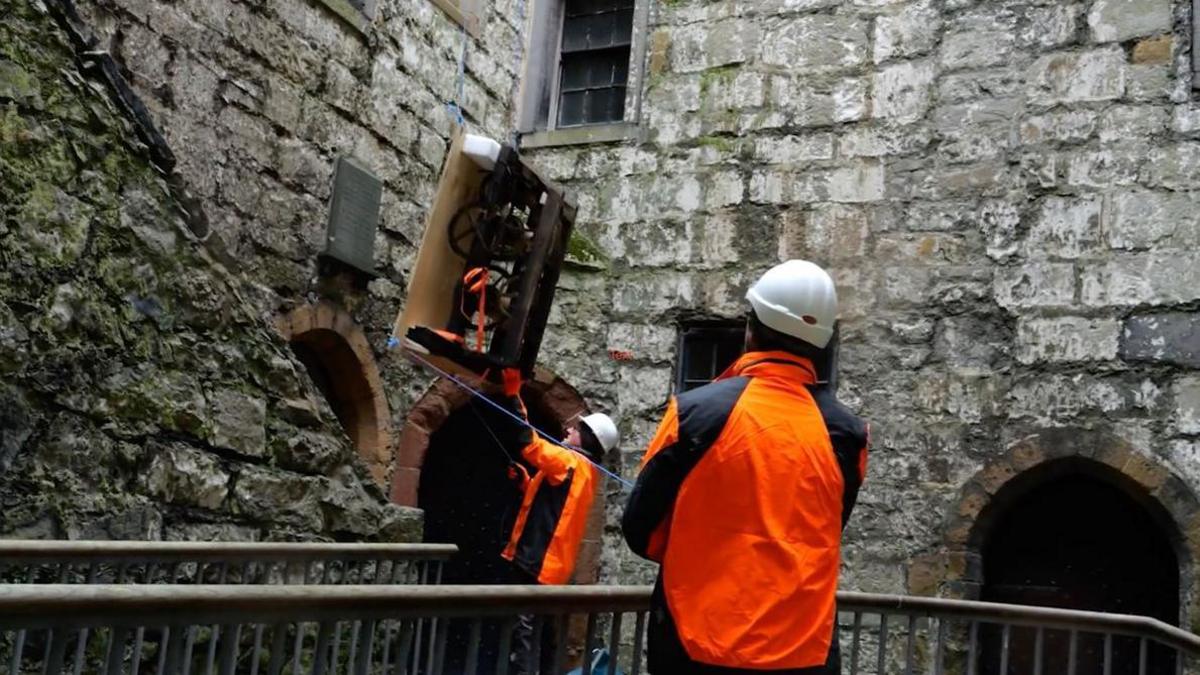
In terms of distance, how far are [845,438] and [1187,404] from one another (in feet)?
13.6

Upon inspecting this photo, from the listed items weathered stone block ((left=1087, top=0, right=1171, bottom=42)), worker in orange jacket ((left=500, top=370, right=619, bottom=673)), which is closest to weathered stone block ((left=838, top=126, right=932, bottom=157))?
weathered stone block ((left=1087, top=0, right=1171, bottom=42))

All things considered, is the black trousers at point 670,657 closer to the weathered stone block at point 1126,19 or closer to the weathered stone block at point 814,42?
the weathered stone block at point 1126,19

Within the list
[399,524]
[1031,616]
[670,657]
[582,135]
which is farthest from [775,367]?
[582,135]

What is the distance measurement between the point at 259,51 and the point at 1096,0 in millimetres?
4422

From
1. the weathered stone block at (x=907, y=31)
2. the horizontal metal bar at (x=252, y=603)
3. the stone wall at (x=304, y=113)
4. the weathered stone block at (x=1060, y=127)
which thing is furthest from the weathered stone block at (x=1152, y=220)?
the horizontal metal bar at (x=252, y=603)

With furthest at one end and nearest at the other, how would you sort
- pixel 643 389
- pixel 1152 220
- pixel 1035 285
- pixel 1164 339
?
pixel 643 389, pixel 1035 285, pixel 1152 220, pixel 1164 339

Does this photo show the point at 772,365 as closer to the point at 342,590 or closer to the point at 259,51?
the point at 342,590

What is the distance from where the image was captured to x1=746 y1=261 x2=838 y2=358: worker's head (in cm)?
254

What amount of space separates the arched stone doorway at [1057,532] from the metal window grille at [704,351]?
1650 millimetres

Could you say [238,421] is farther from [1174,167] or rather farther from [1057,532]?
[1174,167]

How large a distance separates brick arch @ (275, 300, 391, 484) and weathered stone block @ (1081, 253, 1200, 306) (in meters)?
3.83

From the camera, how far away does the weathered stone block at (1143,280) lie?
6.05 metres

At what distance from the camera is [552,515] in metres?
5.33

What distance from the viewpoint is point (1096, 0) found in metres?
6.54
